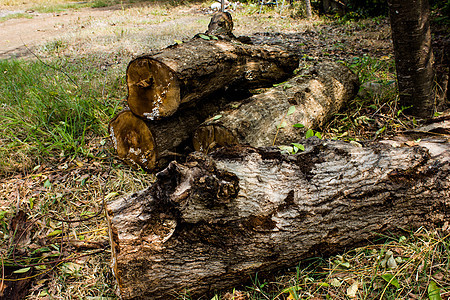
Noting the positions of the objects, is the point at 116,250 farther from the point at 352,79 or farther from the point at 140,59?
the point at 352,79

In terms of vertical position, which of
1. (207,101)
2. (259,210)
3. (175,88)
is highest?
(175,88)

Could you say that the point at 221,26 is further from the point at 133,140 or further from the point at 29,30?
the point at 29,30

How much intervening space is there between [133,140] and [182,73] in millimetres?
840

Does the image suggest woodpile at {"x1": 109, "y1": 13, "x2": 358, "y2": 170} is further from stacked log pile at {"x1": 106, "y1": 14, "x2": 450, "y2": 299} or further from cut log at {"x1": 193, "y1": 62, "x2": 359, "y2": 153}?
stacked log pile at {"x1": 106, "y1": 14, "x2": 450, "y2": 299}

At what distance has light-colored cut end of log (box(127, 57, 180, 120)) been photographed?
93.2 inches

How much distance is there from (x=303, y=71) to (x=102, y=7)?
14492 millimetres

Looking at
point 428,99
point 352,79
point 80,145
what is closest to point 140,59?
point 80,145

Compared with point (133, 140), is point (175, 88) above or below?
above

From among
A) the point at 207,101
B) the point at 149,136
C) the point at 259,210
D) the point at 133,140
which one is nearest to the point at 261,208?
the point at 259,210

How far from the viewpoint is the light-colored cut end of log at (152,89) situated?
7.77ft

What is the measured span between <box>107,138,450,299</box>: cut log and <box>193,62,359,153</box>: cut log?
26.9 inches

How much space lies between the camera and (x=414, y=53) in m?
2.82

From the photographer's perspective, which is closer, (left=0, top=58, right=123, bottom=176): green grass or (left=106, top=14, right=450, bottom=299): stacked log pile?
(left=106, top=14, right=450, bottom=299): stacked log pile

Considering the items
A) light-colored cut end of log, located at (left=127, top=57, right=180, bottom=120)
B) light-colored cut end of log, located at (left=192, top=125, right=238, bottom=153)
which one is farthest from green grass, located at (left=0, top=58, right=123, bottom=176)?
light-colored cut end of log, located at (left=192, top=125, right=238, bottom=153)
